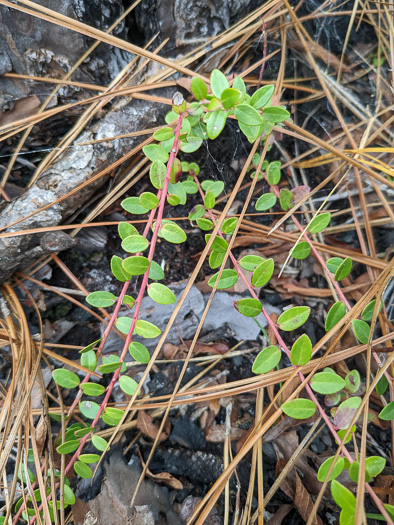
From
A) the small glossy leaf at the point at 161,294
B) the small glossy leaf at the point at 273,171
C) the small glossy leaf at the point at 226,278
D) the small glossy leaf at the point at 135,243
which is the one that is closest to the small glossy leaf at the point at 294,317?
the small glossy leaf at the point at 226,278

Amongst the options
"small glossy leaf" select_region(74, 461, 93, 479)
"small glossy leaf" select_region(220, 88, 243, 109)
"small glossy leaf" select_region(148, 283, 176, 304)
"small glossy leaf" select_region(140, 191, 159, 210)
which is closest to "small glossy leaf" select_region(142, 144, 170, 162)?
"small glossy leaf" select_region(140, 191, 159, 210)

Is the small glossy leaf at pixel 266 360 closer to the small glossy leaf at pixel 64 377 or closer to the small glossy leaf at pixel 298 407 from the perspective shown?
the small glossy leaf at pixel 298 407

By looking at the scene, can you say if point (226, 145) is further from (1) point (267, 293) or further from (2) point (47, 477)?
(2) point (47, 477)

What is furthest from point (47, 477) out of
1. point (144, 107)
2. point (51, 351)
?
point (144, 107)

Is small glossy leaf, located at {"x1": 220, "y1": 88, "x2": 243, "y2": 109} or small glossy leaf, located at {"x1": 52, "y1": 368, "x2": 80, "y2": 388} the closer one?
small glossy leaf, located at {"x1": 220, "y1": 88, "x2": 243, "y2": 109}

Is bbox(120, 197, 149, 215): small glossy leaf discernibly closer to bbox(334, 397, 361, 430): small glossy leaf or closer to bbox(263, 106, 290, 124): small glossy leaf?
bbox(263, 106, 290, 124): small glossy leaf
